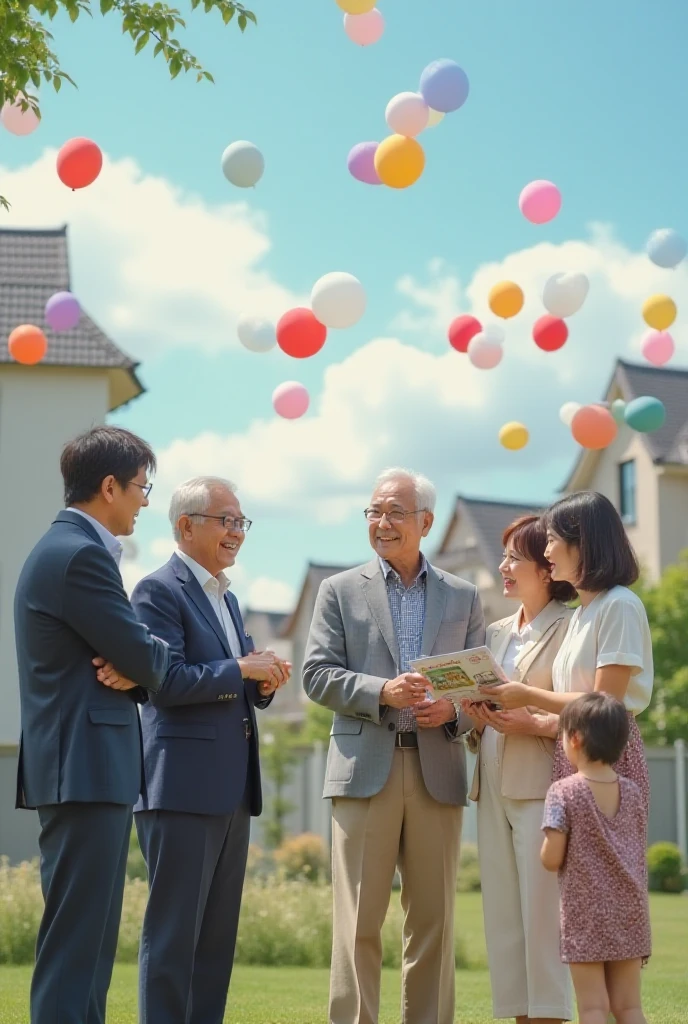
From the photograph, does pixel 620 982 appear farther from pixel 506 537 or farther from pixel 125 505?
pixel 125 505

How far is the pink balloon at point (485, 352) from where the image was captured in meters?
11.0

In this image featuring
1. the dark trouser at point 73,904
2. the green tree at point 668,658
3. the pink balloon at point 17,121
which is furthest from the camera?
the green tree at point 668,658

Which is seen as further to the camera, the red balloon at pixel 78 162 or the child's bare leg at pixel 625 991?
the red balloon at pixel 78 162

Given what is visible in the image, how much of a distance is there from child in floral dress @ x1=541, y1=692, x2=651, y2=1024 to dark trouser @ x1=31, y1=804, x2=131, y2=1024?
1.58 m

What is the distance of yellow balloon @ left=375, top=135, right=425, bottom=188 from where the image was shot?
9117 millimetres

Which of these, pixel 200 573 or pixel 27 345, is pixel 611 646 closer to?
pixel 200 573

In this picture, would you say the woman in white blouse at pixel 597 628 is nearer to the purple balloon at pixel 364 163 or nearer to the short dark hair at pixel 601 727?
the short dark hair at pixel 601 727

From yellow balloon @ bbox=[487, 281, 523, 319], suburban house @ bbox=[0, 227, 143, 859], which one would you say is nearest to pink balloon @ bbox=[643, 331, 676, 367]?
yellow balloon @ bbox=[487, 281, 523, 319]

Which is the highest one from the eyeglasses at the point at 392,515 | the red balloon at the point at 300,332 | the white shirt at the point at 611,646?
the red balloon at the point at 300,332

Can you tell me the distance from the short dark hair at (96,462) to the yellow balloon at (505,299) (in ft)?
21.3

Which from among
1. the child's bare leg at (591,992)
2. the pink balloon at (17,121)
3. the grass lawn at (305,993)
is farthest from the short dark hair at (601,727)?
the pink balloon at (17,121)

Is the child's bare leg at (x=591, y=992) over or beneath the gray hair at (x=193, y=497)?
beneath

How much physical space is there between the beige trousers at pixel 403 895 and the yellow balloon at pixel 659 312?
6505mm

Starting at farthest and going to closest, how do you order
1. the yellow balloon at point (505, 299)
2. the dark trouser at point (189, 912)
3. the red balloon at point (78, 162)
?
1. the yellow balloon at point (505, 299)
2. the red balloon at point (78, 162)
3. the dark trouser at point (189, 912)
